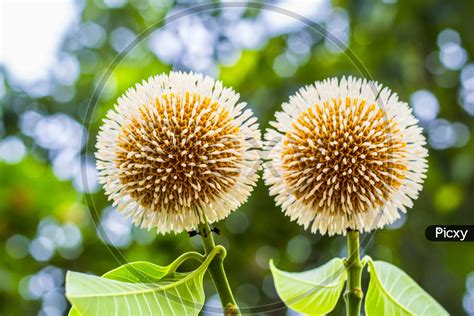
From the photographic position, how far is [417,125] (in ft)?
2.04

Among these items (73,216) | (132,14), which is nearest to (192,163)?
(73,216)

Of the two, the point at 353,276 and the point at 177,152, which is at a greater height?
the point at 177,152

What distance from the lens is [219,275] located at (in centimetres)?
59

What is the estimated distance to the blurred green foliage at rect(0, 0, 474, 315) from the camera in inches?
28.7

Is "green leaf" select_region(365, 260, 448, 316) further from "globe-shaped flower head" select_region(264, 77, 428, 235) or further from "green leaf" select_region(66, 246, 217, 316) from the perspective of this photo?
"green leaf" select_region(66, 246, 217, 316)

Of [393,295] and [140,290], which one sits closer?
[140,290]

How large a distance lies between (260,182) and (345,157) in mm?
102

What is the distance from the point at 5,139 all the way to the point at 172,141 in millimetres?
1446

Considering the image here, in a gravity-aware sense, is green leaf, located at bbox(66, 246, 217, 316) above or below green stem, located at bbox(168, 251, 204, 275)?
below

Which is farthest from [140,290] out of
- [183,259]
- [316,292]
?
[316,292]

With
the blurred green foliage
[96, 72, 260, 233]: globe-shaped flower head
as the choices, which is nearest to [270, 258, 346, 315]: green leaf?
the blurred green foliage

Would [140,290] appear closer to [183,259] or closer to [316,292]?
[183,259]

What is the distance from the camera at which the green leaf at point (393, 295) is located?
0.67m

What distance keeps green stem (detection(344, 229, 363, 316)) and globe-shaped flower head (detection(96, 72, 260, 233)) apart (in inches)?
4.9
